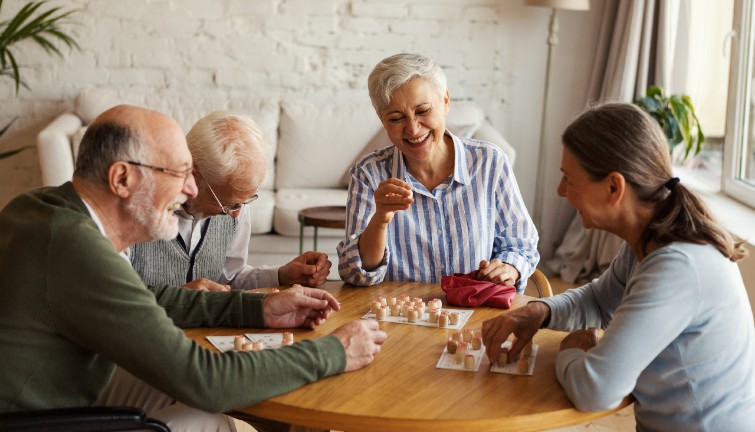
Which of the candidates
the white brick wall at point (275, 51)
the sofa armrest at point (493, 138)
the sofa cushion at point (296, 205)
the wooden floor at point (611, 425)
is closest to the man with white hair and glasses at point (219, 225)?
the wooden floor at point (611, 425)

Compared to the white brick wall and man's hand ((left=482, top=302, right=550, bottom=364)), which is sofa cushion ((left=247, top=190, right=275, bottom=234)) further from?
man's hand ((left=482, top=302, right=550, bottom=364))

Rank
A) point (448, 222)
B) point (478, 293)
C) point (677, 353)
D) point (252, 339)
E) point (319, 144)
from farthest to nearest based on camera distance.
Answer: point (319, 144) < point (448, 222) < point (478, 293) < point (252, 339) < point (677, 353)

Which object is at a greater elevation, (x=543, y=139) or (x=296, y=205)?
(x=543, y=139)

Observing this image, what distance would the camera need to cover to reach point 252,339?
207cm

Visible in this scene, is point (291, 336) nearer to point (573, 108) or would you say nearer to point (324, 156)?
point (324, 156)

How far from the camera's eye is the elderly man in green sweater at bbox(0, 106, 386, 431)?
1695mm

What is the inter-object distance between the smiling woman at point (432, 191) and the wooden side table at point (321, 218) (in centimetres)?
173

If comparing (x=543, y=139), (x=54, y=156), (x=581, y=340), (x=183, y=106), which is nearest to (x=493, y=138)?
(x=543, y=139)

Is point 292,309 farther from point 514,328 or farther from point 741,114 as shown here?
point 741,114

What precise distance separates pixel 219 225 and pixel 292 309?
60 centimetres

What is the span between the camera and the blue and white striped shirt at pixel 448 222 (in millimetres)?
2701

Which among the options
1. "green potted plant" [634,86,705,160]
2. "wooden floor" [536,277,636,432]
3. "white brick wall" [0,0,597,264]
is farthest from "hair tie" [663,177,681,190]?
"white brick wall" [0,0,597,264]

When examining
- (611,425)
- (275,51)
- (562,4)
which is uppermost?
(562,4)

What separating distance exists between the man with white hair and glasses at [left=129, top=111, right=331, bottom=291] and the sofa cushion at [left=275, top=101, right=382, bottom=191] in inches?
110
